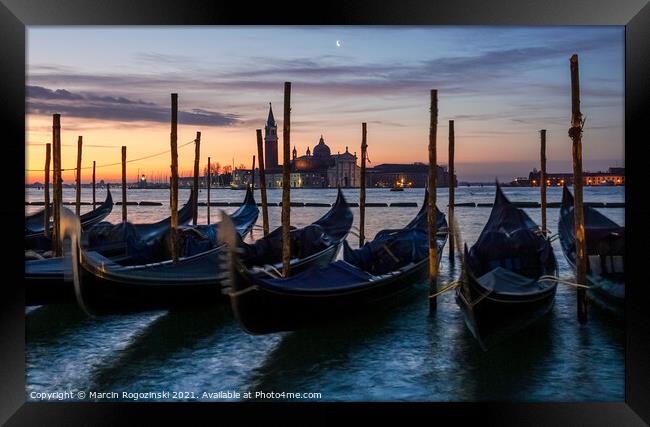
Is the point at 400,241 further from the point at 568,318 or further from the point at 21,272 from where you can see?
the point at 21,272

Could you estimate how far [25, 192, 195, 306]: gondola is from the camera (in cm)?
703

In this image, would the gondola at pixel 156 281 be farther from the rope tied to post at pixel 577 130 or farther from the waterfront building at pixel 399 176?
the waterfront building at pixel 399 176

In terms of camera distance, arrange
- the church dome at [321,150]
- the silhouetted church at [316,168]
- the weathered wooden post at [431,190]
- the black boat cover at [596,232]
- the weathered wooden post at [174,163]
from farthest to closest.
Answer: the church dome at [321,150]
the silhouetted church at [316,168]
the weathered wooden post at [174,163]
the black boat cover at [596,232]
the weathered wooden post at [431,190]

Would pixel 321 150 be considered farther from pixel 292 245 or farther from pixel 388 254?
pixel 388 254

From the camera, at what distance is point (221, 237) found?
15.1 feet

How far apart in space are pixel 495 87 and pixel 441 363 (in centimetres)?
372

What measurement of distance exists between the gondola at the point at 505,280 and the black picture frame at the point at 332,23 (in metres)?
1.25

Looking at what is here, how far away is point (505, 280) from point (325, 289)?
1997mm

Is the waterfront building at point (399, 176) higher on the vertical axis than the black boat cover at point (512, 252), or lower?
higher

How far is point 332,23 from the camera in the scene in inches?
172

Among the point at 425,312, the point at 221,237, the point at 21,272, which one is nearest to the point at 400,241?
the point at 425,312

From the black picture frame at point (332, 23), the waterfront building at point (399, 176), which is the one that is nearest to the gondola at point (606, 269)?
the black picture frame at point (332, 23)

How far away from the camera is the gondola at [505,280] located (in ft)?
17.8

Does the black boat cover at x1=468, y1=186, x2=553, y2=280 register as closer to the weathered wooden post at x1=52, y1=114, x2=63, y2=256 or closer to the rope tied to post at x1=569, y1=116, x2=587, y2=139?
the rope tied to post at x1=569, y1=116, x2=587, y2=139
